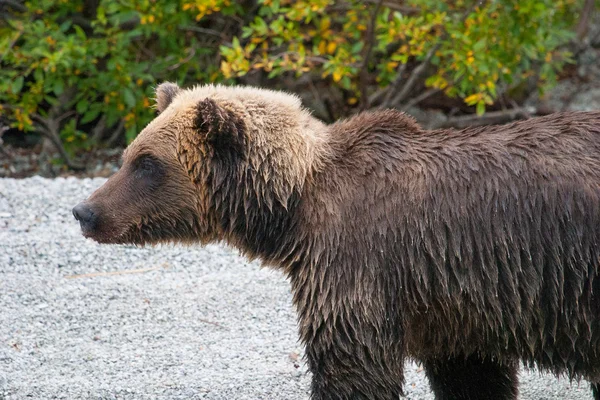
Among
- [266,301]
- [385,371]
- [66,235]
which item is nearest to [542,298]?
[385,371]

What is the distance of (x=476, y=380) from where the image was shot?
4875 millimetres

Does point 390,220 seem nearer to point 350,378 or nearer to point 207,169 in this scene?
point 350,378

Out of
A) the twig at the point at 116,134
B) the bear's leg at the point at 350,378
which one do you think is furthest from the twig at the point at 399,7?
the bear's leg at the point at 350,378

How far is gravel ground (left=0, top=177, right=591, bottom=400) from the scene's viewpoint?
553 centimetres

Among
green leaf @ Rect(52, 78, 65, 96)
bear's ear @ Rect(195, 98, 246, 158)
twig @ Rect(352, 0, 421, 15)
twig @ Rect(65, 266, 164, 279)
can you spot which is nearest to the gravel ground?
twig @ Rect(65, 266, 164, 279)

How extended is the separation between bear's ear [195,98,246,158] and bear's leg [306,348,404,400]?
1069 millimetres

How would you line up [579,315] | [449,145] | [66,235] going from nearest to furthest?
[579,315] → [449,145] → [66,235]

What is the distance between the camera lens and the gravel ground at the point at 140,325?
553 cm

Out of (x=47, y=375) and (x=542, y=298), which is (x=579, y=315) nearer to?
(x=542, y=298)

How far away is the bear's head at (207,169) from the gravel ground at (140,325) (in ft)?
4.07

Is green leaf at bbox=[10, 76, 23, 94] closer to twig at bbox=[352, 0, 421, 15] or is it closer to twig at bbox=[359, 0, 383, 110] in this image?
twig at bbox=[359, 0, 383, 110]

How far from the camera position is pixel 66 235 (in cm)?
774

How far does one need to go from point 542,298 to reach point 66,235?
4.71 m

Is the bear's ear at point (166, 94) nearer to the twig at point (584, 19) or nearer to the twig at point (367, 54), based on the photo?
the twig at point (367, 54)
